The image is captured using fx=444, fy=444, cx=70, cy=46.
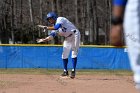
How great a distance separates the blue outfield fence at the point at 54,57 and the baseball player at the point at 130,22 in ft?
67.2

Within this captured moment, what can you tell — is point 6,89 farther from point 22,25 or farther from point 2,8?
point 22,25

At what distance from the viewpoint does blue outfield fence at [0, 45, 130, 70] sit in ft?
79.5

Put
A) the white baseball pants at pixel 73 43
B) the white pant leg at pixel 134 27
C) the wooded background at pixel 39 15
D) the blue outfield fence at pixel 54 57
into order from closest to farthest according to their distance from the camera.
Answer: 1. the white pant leg at pixel 134 27
2. the white baseball pants at pixel 73 43
3. the blue outfield fence at pixel 54 57
4. the wooded background at pixel 39 15

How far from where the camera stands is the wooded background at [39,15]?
47.1 meters

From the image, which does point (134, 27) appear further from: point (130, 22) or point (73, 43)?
point (73, 43)

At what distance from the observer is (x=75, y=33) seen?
13.0m

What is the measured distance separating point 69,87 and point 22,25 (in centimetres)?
3897

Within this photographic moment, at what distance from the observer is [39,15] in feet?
168

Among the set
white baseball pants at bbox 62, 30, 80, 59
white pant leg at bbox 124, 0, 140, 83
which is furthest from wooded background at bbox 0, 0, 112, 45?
white pant leg at bbox 124, 0, 140, 83

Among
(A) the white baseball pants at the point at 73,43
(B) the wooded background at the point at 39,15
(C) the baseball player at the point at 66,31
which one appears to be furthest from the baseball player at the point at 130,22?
(B) the wooded background at the point at 39,15

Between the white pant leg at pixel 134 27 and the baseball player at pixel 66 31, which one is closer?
the white pant leg at pixel 134 27

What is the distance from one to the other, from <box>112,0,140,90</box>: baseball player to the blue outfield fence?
20493mm

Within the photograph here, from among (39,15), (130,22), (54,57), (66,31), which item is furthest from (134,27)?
(39,15)

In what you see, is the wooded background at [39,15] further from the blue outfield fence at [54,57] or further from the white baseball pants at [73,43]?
the white baseball pants at [73,43]
